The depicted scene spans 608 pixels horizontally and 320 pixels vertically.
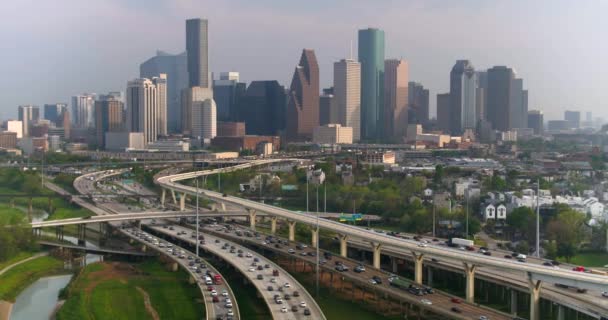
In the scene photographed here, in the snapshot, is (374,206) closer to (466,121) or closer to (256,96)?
(256,96)

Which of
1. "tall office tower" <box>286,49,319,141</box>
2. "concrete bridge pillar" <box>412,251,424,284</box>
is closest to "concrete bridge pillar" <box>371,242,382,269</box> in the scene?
"concrete bridge pillar" <box>412,251,424,284</box>

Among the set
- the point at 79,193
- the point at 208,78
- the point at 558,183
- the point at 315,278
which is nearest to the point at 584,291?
the point at 315,278

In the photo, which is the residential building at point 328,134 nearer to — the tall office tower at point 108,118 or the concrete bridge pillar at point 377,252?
the tall office tower at point 108,118

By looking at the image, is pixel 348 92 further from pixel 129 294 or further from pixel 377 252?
pixel 129 294

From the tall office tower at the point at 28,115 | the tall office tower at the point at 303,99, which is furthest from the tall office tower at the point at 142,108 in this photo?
the tall office tower at the point at 28,115

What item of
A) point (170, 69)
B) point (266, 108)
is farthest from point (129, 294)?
point (170, 69)

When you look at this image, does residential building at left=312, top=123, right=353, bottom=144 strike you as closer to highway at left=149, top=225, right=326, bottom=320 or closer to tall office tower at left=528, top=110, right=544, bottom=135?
tall office tower at left=528, top=110, right=544, bottom=135
